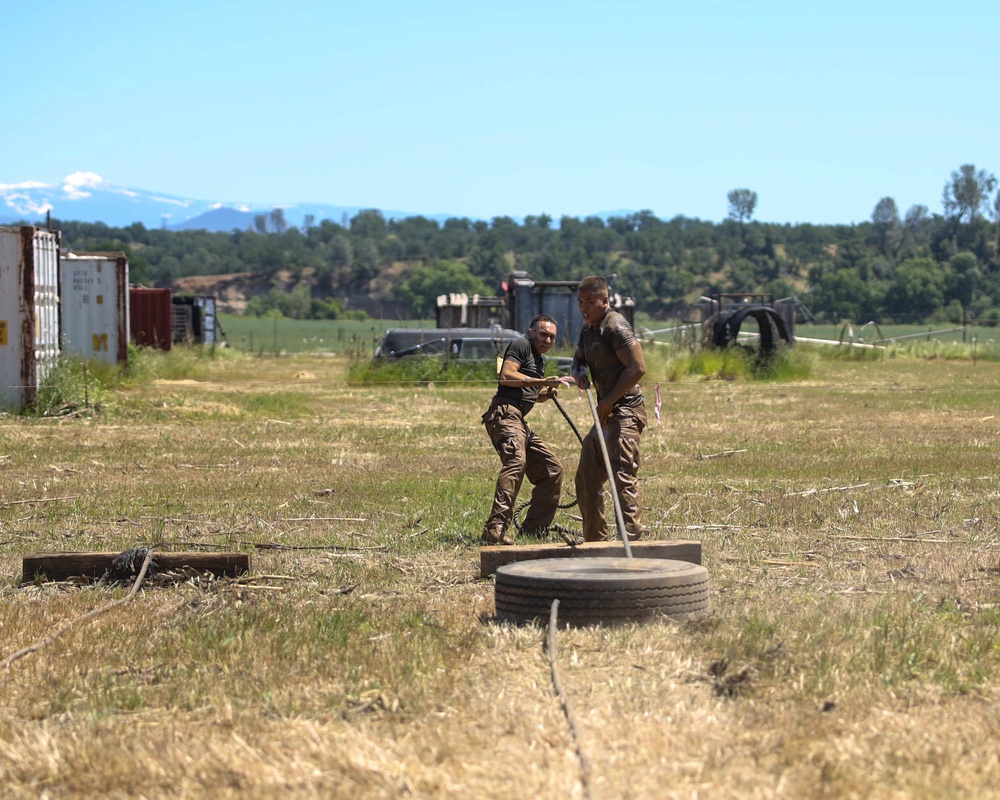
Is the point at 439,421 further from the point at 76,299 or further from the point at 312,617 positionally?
the point at 312,617

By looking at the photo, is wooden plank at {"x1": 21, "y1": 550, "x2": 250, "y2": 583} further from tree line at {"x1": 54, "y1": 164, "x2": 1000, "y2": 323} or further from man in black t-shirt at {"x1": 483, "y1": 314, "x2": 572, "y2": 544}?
tree line at {"x1": 54, "y1": 164, "x2": 1000, "y2": 323}

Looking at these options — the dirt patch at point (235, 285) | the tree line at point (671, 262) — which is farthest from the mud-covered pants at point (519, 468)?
the dirt patch at point (235, 285)

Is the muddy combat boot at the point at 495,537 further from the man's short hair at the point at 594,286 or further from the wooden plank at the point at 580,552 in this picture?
the man's short hair at the point at 594,286

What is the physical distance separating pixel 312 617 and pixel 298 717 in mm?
1630

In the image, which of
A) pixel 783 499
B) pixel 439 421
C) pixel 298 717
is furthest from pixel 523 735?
pixel 439 421

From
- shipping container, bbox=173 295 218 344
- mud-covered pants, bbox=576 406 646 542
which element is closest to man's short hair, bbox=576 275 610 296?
mud-covered pants, bbox=576 406 646 542

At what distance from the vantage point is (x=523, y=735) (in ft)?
15.5

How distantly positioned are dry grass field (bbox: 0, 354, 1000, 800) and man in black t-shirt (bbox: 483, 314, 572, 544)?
421 millimetres

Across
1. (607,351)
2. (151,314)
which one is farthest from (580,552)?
(151,314)

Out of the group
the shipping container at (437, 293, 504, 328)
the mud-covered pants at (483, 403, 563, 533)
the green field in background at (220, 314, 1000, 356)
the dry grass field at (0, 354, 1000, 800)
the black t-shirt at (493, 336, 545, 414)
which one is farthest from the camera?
the green field in background at (220, 314, 1000, 356)

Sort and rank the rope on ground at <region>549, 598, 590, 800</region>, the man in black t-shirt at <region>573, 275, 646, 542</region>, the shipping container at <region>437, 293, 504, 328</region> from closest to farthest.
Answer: the rope on ground at <region>549, 598, 590, 800</region>, the man in black t-shirt at <region>573, 275, 646, 542</region>, the shipping container at <region>437, 293, 504, 328</region>

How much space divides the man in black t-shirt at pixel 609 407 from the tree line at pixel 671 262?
3824 inches

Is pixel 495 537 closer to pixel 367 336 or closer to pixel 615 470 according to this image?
pixel 615 470

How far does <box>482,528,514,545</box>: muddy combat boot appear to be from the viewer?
28.5 ft
